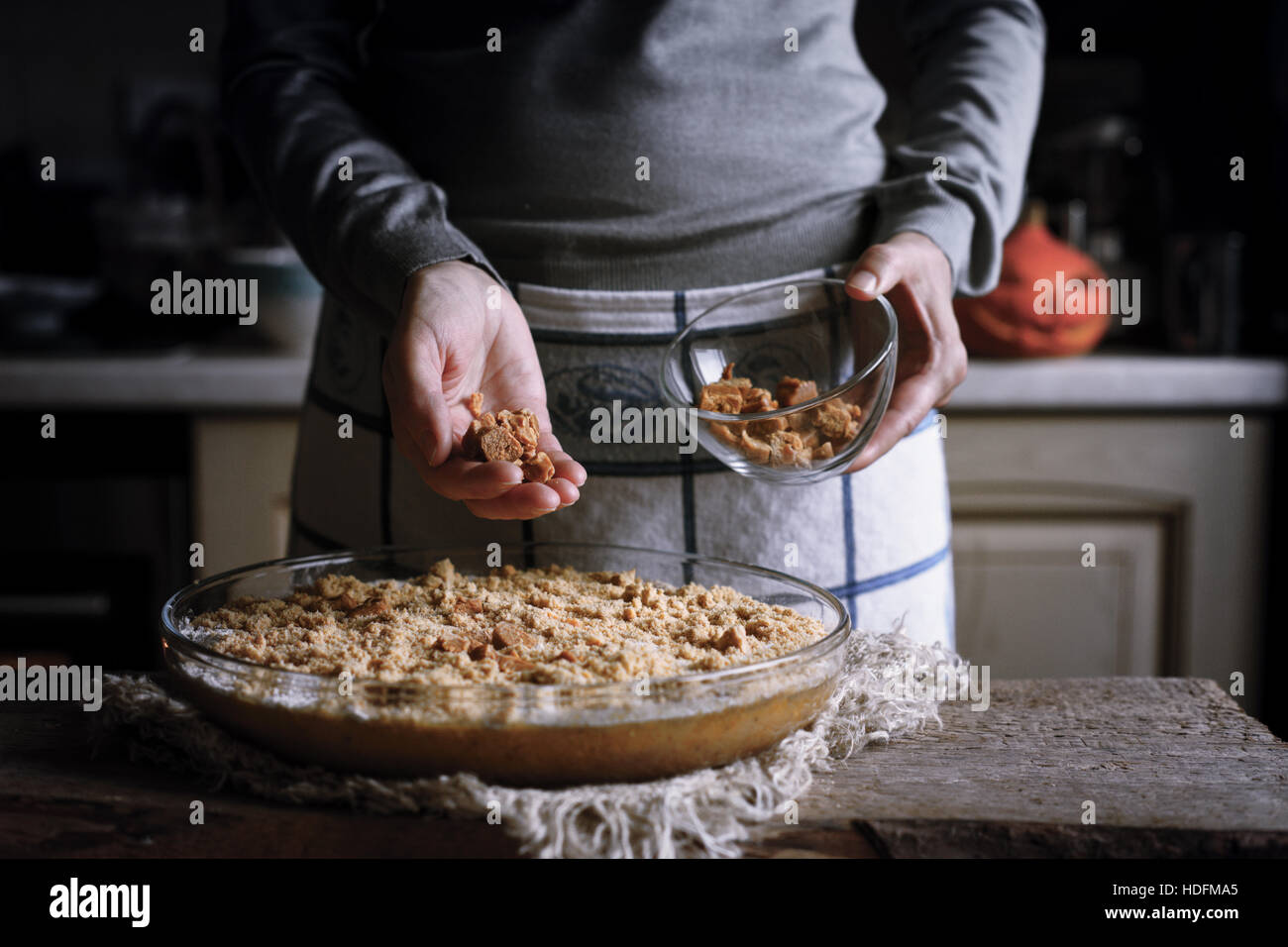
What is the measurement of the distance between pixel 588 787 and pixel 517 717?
51 mm

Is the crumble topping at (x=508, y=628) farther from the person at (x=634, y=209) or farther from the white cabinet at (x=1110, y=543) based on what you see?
the white cabinet at (x=1110, y=543)

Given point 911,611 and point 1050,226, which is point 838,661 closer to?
point 911,611

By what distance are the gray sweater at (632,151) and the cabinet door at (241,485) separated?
2.35 ft

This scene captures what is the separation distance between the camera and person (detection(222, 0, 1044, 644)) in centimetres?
87

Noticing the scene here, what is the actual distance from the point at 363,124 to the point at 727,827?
0.67m

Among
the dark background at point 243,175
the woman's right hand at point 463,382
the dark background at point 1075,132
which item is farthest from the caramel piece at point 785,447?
the dark background at point 1075,132

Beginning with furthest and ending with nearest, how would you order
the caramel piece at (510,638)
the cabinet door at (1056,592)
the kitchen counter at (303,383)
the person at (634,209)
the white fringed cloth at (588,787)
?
the cabinet door at (1056,592)
the kitchen counter at (303,383)
the person at (634,209)
the caramel piece at (510,638)
the white fringed cloth at (588,787)

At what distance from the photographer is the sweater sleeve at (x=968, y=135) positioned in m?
0.88

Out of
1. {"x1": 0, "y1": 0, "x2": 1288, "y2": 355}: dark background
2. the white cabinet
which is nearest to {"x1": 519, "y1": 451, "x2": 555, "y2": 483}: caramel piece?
the white cabinet

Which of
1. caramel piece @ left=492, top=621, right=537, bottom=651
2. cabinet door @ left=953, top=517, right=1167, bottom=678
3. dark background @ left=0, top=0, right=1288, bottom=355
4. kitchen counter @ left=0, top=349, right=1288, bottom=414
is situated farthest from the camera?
dark background @ left=0, top=0, right=1288, bottom=355

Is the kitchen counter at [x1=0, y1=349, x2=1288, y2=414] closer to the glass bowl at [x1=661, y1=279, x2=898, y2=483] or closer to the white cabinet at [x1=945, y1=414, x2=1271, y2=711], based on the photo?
the white cabinet at [x1=945, y1=414, x2=1271, y2=711]

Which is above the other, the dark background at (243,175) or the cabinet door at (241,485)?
the dark background at (243,175)

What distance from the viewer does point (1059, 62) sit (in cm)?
205

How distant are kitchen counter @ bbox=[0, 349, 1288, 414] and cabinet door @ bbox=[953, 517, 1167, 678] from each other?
7.1 inches
